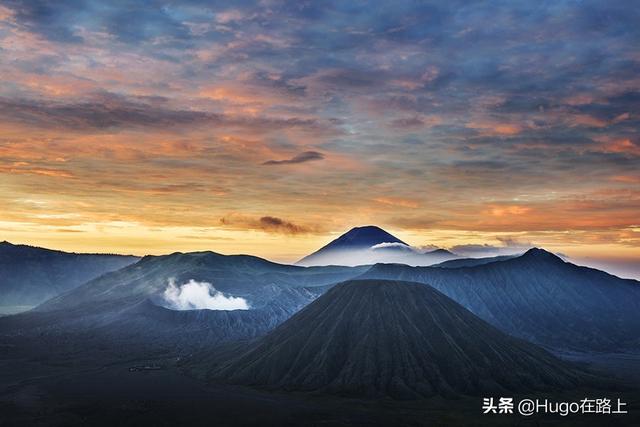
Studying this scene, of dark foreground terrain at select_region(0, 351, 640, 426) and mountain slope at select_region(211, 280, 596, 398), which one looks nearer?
dark foreground terrain at select_region(0, 351, 640, 426)

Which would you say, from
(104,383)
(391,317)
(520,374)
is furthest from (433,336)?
(104,383)

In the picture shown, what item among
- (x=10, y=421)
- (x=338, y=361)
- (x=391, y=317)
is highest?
(x=391, y=317)

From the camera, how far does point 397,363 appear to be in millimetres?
177125

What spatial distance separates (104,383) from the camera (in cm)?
18175

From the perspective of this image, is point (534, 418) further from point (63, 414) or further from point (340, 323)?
point (63, 414)

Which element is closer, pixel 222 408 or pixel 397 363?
pixel 222 408

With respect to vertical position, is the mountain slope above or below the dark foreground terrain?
above

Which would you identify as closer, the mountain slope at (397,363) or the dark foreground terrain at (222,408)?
the dark foreground terrain at (222,408)

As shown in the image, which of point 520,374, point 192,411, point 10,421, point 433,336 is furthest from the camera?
point 433,336

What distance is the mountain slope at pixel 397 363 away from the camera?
169000 mm

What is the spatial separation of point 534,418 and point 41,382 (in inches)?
5540

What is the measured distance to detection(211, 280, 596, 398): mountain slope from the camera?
169000 millimetres

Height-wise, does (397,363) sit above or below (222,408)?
above

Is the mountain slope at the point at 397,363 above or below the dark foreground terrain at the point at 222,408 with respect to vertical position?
above
